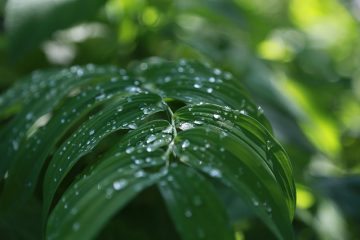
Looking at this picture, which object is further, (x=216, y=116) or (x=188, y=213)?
(x=216, y=116)

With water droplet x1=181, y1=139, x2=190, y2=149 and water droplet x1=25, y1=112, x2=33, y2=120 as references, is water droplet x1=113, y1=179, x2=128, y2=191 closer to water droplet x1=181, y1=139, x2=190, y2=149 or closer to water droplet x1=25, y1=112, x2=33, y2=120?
water droplet x1=181, y1=139, x2=190, y2=149

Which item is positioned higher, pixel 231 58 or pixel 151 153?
pixel 151 153

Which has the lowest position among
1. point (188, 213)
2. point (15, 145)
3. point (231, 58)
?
point (231, 58)

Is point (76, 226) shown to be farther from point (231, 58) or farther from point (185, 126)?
point (231, 58)

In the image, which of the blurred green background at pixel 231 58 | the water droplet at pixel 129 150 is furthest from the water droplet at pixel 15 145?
the water droplet at pixel 129 150

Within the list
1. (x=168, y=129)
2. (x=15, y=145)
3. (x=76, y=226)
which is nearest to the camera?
(x=76, y=226)

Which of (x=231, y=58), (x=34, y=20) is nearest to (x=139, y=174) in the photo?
(x=34, y=20)

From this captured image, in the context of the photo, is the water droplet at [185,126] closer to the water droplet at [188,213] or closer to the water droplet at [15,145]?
the water droplet at [188,213]
